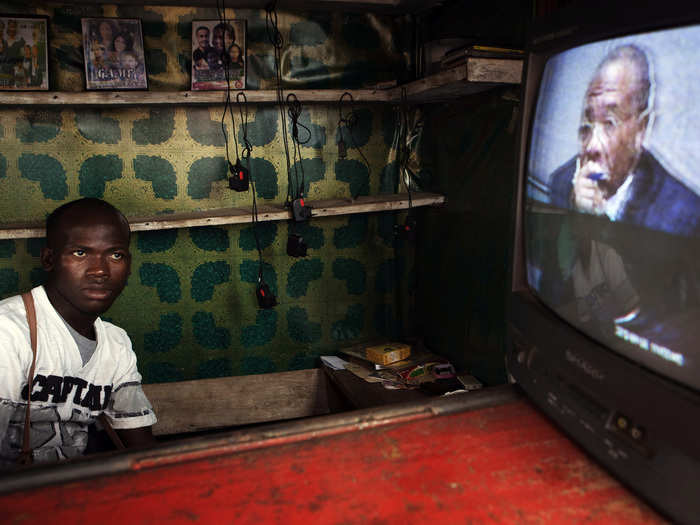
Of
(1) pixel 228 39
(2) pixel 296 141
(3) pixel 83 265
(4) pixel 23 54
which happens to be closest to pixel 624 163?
(3) pixel 83 265

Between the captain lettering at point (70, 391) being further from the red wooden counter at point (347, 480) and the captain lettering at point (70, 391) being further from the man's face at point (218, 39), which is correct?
the man's face at point (218, 39)

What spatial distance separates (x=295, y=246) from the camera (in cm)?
317

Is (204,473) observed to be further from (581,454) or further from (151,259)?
(151,259)

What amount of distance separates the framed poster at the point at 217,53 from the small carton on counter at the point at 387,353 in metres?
1.80

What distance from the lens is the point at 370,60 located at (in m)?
3.38

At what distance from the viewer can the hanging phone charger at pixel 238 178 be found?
3027mm

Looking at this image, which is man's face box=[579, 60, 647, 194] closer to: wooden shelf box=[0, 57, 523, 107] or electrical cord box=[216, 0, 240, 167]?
wooden shelf box=[0, 57, 523, 107]

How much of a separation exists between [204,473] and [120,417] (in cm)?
116

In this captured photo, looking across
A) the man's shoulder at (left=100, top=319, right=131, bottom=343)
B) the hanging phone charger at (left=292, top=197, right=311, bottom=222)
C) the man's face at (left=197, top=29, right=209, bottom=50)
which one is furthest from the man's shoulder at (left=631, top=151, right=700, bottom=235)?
the man's face at (left=197, top=29, right=209, bottom=50)

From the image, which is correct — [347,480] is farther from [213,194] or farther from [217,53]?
[217,53]

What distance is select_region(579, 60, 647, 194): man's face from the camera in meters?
0.84

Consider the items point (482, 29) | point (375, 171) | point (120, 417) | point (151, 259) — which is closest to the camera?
point (120, 417)

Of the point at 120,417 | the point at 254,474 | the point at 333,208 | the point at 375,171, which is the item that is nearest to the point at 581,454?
the point at 254,474

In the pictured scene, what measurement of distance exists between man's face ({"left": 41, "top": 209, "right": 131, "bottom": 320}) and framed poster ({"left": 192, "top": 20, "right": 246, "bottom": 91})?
58.6 inches
